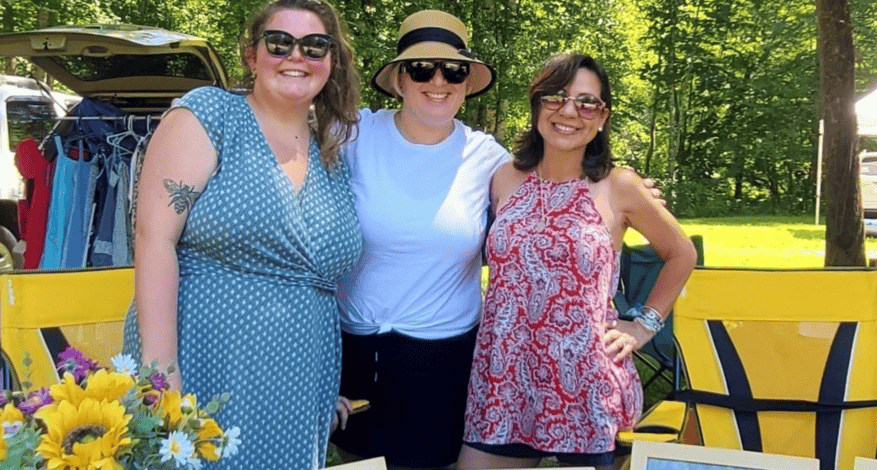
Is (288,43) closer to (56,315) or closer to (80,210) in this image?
(56,315)

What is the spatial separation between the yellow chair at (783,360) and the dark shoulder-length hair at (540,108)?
0.47 metres

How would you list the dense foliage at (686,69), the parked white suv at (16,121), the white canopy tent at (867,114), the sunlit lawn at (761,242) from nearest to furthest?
the parked white suv at (16,121), the dense foliage at (686,69), the sunlit lawn at (761,242), the white canopy tent at (867,114)

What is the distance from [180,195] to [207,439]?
0.70 meters

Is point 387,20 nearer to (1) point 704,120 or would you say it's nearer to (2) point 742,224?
(2) point 742,224

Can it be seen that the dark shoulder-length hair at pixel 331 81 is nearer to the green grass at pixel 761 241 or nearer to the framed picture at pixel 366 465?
the framed picture at pixel 366 465

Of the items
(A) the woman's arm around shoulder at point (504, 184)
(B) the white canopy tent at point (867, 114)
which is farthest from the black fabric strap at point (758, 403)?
(B) the white canopy tent at point (867, 114)

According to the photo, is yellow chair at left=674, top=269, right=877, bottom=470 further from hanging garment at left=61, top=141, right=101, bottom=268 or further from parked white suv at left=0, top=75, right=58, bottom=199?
parked white suv at left=0, top=75, right=58, bottom=199

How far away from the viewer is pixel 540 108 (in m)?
2.29

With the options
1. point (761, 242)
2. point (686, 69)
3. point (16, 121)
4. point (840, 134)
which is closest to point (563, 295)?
point (840, 134)

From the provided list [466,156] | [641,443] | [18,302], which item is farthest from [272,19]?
[641,443]

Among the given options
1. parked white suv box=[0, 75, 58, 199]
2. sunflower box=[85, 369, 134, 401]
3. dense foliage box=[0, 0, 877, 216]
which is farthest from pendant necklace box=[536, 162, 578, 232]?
dense foliage box=[0, 0, 877, 216]

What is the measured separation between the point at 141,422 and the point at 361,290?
1.10m

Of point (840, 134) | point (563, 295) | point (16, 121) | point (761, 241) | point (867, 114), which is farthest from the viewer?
point (761, 241)

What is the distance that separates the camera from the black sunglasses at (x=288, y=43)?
194 cm
